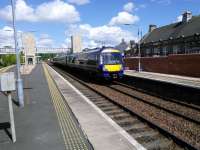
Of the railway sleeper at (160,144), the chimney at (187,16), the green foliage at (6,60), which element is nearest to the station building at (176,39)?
the chimney at (187,16)

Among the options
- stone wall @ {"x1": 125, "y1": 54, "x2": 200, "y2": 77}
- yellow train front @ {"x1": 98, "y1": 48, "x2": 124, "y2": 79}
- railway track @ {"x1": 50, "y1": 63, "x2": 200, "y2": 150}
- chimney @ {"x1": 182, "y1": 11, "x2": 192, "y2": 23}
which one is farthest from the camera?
chimney @ {"x1": 182, "y1": 11, "x2": 192, "y2": 23}

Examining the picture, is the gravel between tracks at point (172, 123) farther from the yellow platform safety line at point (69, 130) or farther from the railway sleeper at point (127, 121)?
the yellow platform safety line at point (69, 130)

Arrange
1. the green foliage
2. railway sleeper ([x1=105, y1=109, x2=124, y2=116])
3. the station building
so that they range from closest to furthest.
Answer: railway sleeper ([x1=105, y1=109, x2=124, y2=116])
the station building
the green foliage

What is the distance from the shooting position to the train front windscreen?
75.9 ft

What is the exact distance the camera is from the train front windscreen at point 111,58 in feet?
75.9

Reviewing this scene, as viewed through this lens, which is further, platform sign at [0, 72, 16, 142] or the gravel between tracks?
the gravel between tracks

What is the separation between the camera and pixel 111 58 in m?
23.4

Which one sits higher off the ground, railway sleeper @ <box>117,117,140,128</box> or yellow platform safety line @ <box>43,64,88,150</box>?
yellow platform safety line @ <box>43,64,88,150</box>

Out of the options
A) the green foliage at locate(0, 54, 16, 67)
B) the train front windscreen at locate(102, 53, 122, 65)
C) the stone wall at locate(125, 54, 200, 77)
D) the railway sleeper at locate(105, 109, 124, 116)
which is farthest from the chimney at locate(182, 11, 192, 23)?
the green foliage at locate(0, 54, 16, 67)

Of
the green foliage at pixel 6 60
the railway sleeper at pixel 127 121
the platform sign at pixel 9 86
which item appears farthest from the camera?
the green foliage at pixel 6 60

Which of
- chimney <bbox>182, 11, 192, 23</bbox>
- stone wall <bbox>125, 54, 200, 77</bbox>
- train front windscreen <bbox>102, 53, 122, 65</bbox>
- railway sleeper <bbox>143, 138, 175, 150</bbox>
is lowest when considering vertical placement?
railway sleeper <bbox>143, 138, 175, 150</bbox>

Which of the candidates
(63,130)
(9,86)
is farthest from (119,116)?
(9,86)

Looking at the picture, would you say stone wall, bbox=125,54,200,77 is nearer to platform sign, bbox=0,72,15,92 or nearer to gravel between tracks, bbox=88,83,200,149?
gravel between tracks, bbox=88,83,200,149

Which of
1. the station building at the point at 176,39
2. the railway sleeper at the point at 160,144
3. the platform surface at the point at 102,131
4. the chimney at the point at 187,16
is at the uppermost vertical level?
the chimney at the point at 187,16
